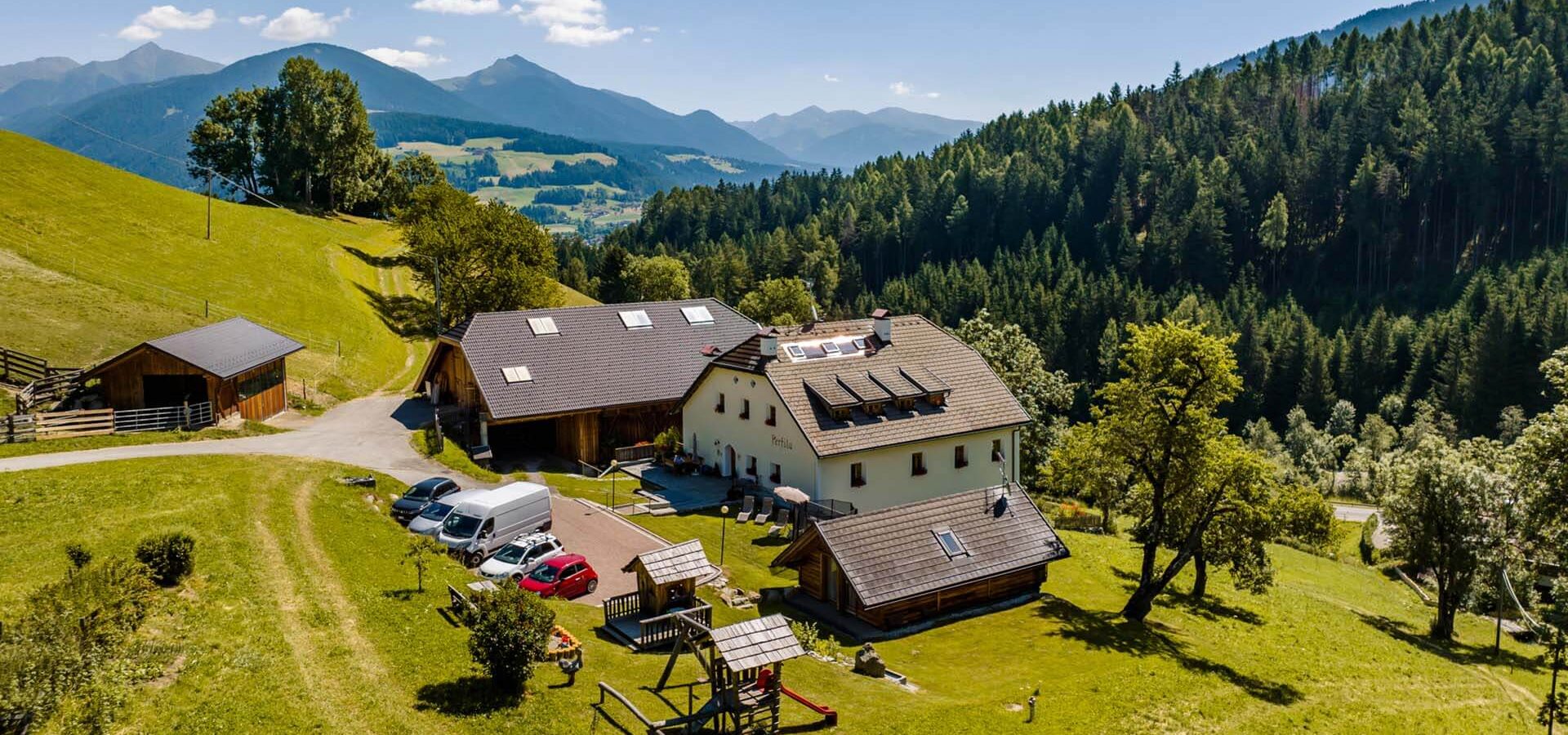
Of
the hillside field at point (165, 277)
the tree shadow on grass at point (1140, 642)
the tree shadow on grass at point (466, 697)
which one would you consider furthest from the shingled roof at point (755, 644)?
the hillside field at point (165, 277)

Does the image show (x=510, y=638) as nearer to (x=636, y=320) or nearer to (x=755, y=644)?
(x=755, y=644)

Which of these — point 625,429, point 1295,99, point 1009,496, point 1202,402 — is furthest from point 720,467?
point 1295,99

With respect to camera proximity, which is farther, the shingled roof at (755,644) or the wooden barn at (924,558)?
the wooden barn at (924,558)

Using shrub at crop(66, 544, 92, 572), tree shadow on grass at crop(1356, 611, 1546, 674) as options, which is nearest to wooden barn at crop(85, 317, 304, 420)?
shrub at crop(66, 544, 92, 572)

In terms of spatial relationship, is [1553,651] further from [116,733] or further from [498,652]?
[116,733]

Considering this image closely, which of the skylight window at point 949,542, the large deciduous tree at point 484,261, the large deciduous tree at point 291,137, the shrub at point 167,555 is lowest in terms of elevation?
the skylight window at point 949,542

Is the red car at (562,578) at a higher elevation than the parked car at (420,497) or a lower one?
lower

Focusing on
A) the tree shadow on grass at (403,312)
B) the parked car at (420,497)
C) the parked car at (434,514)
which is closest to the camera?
the parked car at (434,514)

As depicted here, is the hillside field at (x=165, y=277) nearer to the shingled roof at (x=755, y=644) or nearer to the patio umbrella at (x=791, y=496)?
the patio umbrella at (x=791, y=496)
